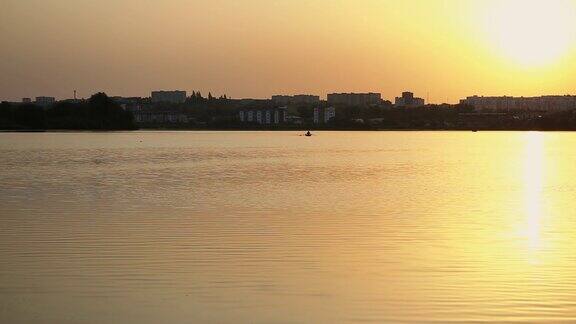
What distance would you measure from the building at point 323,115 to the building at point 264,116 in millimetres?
7721

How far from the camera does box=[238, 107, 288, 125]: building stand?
618ft

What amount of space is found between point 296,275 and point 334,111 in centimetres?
18073

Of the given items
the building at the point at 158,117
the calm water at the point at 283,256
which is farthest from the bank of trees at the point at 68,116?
the calm water at the point at 283,256

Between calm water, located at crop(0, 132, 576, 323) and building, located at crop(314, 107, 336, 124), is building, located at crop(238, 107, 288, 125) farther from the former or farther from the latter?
calm water, located at crop(0, 132, 576, 323)

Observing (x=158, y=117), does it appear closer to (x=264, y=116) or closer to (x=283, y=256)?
(x=264, y=116)

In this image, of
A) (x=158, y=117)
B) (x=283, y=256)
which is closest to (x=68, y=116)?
(x=158, y=117)

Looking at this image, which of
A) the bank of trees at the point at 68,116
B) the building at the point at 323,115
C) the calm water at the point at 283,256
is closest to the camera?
the calm water at the point at 283,256

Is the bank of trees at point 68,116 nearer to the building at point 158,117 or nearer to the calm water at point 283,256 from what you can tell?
the building at point 158,117

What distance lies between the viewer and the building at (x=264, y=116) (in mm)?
188500

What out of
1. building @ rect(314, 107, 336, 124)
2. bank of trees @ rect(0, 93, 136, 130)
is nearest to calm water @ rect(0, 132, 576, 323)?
bank of trees @ rect(0, 93, 136, 130)

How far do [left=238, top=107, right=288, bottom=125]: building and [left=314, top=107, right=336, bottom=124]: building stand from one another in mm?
7721

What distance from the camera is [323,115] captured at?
188 meters

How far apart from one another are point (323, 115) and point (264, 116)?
13262 millimetres

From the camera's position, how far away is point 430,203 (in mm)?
21984
